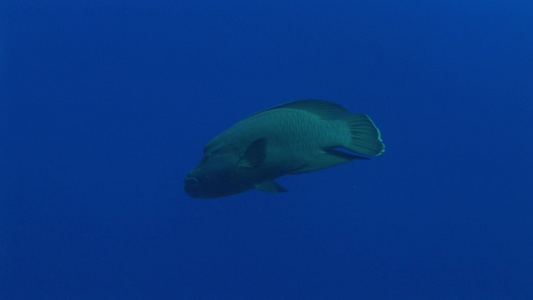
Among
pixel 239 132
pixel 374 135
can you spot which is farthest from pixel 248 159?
pixel 374 135

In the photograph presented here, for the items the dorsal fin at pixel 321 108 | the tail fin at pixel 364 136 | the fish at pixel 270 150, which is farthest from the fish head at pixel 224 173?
the tail fin at pixel 364 136

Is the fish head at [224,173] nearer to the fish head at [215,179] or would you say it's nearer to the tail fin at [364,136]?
the fish head at [215,179]

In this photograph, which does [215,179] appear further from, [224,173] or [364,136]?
[364,136]

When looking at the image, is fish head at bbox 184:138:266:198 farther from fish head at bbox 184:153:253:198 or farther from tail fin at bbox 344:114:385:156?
tail fin at bbox 344:114:385:156

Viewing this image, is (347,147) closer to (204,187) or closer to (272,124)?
(272,124)

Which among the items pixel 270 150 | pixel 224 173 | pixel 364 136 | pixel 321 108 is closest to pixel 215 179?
pixel 224 173

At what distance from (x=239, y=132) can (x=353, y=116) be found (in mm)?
542

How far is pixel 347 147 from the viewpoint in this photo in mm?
1943

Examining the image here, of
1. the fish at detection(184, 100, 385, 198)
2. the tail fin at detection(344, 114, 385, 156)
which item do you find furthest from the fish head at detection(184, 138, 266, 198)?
the tail fin at detection(344, 114, 385, 156)

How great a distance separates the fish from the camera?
1731 millimetres

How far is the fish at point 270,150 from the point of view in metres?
1.73

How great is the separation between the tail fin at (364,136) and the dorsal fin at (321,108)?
42mm

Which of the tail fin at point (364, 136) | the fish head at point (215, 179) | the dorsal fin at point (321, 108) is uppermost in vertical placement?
the dorsal fin at point (321, 108)

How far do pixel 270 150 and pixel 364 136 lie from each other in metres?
0.47
